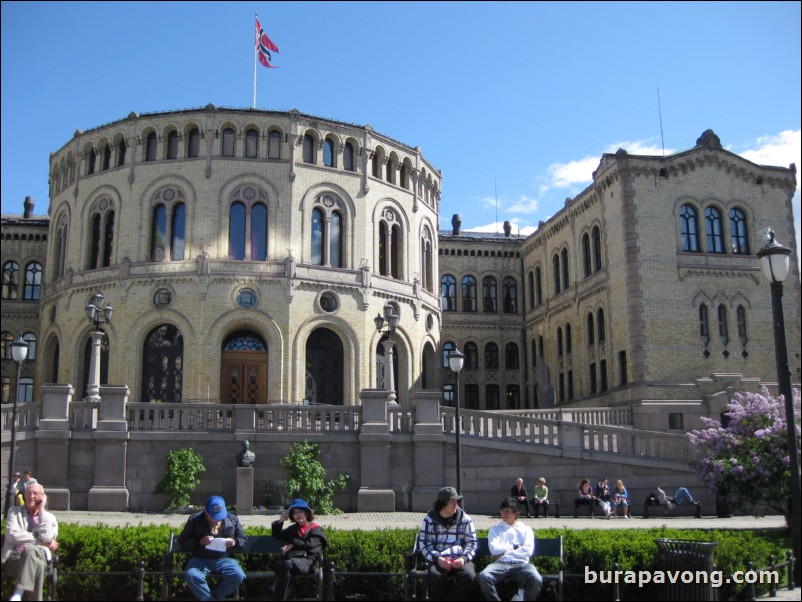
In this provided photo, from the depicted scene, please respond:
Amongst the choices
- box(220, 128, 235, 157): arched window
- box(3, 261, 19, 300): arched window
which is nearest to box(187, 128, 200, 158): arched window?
box(220, 128, 235, 157): arched window

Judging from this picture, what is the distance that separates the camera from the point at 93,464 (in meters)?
26.3

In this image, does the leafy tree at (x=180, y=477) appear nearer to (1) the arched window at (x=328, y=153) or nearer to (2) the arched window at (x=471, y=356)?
(1) the arched window at (x=328, y=153)

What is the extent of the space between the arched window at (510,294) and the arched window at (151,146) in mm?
24943

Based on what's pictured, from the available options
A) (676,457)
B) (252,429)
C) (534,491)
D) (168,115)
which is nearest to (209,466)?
(252,429)

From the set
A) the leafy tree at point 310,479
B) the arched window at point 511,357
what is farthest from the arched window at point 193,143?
the arched window at point 511,357

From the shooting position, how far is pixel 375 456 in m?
27.0

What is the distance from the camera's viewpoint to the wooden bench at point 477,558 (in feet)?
40.8

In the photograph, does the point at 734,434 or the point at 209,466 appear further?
the point at 209,466

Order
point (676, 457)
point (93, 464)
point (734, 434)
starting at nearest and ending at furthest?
point (734, 434)
point (93, 464)
point (676, 457)

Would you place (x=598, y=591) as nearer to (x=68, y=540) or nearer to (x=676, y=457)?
(x=68, y=540)

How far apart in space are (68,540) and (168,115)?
2704 centimetres

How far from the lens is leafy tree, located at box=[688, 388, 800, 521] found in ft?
65.4

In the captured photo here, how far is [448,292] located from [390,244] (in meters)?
14.9

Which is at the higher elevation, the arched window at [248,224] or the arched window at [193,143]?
the arched window at [193,143]
